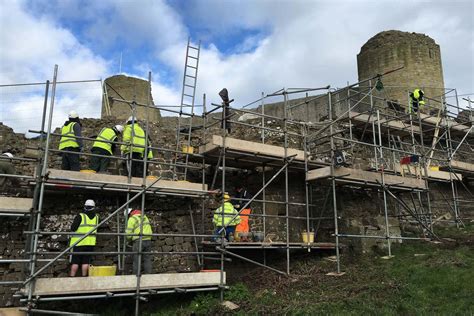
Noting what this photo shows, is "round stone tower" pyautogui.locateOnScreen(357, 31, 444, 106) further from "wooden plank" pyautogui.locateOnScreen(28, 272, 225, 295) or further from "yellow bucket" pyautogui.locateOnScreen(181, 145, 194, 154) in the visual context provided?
"wooden plank" pyautogui.locateOnScreen(28, 272, 225, 295)

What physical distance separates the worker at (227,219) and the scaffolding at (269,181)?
0.31 meters

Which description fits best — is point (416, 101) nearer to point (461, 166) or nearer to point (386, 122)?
point (386, 122)

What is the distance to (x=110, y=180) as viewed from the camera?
26.8 feet

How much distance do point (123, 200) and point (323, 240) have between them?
4.88m

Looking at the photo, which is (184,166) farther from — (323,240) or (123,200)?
(323,240)

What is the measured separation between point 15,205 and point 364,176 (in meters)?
7.30

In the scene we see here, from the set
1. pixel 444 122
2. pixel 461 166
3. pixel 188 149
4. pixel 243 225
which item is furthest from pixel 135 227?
pixel 444 122

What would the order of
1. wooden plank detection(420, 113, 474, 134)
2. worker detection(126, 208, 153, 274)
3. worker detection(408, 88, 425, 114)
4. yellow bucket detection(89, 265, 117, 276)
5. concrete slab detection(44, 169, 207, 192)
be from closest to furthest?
concrete slab detection(44, 169, 207, 192) → yellow bucket detection(89, 265, 117, 276) → worker detection(126, 208, 153, 274) → worker detection(408, 88, 425, 114) → wooden plank detection(420, 113, 474, 134)

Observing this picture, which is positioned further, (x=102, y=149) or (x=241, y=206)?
(x=241, y=206)

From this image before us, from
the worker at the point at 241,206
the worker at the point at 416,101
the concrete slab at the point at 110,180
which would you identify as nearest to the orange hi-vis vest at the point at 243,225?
the worker at the point at 241,206

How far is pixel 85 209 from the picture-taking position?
834 centimetres

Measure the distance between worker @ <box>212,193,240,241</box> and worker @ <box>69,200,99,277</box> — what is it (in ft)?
7.68

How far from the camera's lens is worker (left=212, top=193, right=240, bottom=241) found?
9.02 metres

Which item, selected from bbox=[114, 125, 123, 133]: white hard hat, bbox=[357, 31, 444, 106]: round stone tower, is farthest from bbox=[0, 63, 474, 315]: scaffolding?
bbox=[357, 31, 444, 106]: round stone tower
